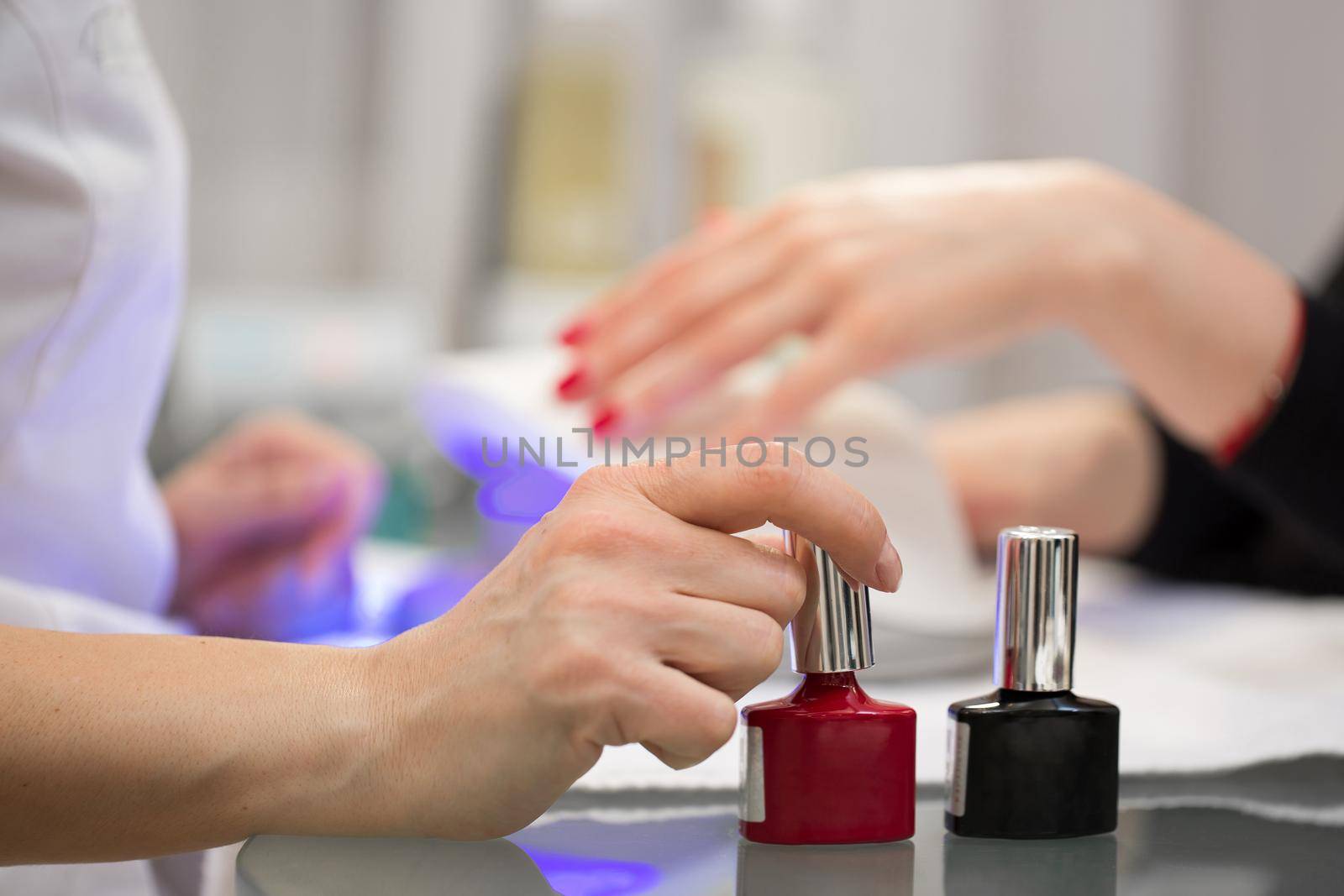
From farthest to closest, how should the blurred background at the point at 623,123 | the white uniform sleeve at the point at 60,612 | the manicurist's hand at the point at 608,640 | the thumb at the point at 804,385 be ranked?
the blurred background at the point at 623,123 < the thumb at the point at 804,385 < the white uniform sleeve at the point at 60,612 < the manicurist's hand at the point at 608,640

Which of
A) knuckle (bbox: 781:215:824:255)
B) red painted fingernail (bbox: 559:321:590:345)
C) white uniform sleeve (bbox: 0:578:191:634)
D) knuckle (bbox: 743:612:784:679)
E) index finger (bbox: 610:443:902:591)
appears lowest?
white uniform sleeve (bbox: 0:578:191:634)

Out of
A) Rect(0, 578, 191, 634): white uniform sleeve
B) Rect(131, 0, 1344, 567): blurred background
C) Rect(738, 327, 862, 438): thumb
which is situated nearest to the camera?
Rect(0, 578, 191, 634): white uniform sleeve

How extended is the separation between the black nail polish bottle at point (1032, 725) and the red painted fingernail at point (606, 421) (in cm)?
28

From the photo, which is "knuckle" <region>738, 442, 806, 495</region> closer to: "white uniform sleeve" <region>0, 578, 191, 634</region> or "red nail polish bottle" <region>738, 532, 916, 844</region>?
"red nail polish bottle" <region>738, 532, 916, 844</region>

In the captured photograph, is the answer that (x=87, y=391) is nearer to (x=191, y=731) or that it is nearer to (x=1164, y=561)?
(x=191, y=731)

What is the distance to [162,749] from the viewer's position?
261mm

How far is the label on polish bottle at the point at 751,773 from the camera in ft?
0.88

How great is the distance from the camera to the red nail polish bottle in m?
0.26

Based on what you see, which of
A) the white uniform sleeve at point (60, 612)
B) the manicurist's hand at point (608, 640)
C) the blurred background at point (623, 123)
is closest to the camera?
the manicurist's hand at point (608, 640)

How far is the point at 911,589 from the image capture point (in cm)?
51

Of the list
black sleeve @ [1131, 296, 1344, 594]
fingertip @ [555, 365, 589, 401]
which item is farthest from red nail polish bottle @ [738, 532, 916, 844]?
black sleeve @ [1131, 296, 1344, 594]

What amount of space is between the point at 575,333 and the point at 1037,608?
37 centimetres

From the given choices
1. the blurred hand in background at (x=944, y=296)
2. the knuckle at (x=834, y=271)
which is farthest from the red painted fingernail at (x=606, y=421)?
the knuckle at (x=834, y=271)

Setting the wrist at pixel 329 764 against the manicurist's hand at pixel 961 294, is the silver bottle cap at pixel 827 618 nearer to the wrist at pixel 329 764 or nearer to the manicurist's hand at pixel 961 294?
the wrist at pixel 329 764
